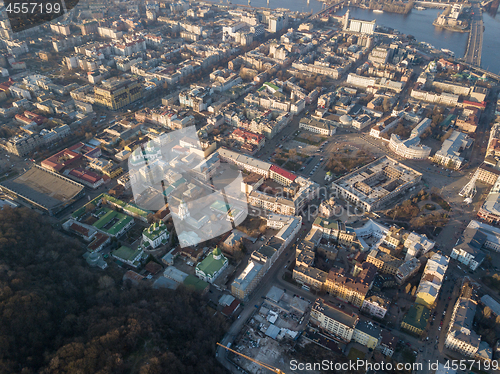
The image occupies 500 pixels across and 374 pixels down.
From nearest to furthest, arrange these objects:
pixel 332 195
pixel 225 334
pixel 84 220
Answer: pixel 225 334 → pixel 84 220 → pixel 332 195

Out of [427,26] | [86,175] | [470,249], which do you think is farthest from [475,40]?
[86,175]

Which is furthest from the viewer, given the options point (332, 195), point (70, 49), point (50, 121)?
point (70, 49)

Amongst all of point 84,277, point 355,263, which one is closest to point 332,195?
point 355,263

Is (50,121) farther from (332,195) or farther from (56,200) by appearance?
(332,195)

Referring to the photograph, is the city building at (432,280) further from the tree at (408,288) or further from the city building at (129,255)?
the city building at (129,255)

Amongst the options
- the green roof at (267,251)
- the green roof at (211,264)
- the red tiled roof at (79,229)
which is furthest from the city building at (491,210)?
the red tiled roof at (79,229)

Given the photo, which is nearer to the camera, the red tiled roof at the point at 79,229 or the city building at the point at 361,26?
the red tiled roof at the point at 79,229
